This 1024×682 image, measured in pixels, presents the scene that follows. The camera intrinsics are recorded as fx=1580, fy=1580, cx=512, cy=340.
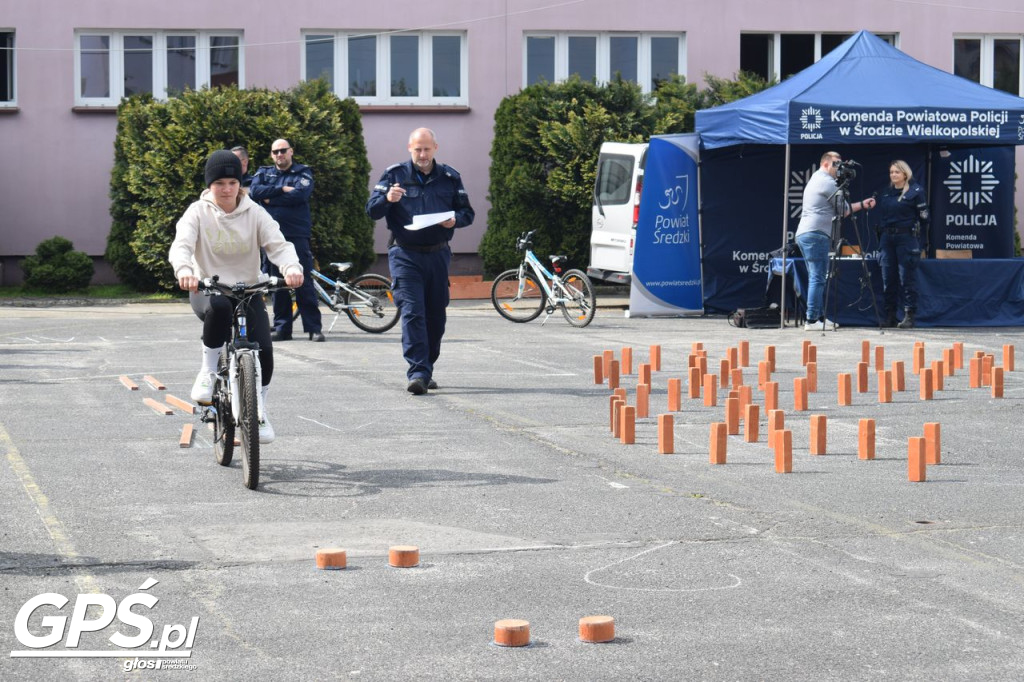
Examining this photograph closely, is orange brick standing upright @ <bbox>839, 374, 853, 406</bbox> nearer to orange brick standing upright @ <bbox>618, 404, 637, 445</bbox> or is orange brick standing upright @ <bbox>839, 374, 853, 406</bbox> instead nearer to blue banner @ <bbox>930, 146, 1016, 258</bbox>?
orange brick standing upright @ <bbox>618, 404, 637, 445</bbox>

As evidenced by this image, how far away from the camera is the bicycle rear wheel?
8.63m

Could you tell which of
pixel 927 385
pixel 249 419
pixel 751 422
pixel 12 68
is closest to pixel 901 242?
pixel 927 385

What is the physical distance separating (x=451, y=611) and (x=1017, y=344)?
12.8 m

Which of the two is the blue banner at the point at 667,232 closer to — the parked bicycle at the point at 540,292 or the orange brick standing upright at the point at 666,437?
the parked bicycle at the point at 540,292

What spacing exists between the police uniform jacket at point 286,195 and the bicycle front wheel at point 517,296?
3764 mm

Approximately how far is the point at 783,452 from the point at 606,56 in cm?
2045

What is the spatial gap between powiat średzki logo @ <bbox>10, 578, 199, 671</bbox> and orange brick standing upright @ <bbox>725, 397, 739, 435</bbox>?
511 centimetres

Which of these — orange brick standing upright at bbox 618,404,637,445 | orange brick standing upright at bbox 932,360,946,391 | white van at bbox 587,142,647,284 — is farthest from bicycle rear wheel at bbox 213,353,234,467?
white van at bbox 587,142,647,284

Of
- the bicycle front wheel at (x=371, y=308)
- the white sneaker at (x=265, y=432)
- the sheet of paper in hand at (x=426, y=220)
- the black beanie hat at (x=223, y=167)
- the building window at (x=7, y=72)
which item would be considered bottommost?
the white sneaker at (x=265, y=432)

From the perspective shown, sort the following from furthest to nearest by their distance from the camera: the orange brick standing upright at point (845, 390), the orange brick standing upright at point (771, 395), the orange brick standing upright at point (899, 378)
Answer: the orange brick standing upright at point (899, 378) → the orange brick standing upright at point (845, 390) → the orange brick standing upright at point (771, 395)

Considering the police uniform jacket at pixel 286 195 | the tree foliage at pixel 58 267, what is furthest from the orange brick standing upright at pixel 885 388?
the tree foliage at pixel 58 267

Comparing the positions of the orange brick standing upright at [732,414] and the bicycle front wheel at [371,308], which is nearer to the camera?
the orange brick standing upright at [732,414]

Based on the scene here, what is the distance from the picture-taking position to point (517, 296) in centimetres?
2008

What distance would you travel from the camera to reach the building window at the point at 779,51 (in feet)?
94.7
